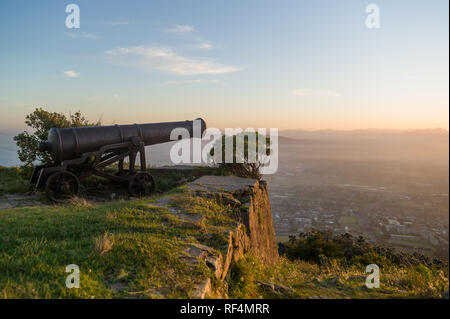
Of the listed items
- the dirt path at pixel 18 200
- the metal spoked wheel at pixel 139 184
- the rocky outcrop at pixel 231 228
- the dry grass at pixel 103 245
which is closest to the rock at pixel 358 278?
the rocky outcrop at pixel 231 228

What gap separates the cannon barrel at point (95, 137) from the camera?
627 cm

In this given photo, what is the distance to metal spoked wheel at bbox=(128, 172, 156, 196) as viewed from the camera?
7.42 meters

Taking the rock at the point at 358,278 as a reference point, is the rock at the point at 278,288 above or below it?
above

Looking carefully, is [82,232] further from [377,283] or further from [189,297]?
[377,283]

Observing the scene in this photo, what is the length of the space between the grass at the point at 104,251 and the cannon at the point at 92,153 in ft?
6.02

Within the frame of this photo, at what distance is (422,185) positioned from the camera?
30859 mm

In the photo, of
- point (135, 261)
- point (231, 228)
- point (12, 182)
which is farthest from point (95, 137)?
point (135, 261)

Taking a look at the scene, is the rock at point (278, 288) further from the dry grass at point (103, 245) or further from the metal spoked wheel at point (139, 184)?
the metal spoked wheel at point (139, 184)

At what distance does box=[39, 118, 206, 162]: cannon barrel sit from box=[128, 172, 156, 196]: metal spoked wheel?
2.84ft

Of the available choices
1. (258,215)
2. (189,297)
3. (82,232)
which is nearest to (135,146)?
(258,215)

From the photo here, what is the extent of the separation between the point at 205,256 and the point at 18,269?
160 centimetres

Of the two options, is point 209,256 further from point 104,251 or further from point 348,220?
point 348,220

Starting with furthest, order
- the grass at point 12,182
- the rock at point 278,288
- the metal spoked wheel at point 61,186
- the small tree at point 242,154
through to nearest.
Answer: the small tree at point 242,154 → the grass at point 12,182 → the metal spoked wheel at point 61,186 → the rock at point 278,288

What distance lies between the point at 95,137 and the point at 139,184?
5.15 feet
